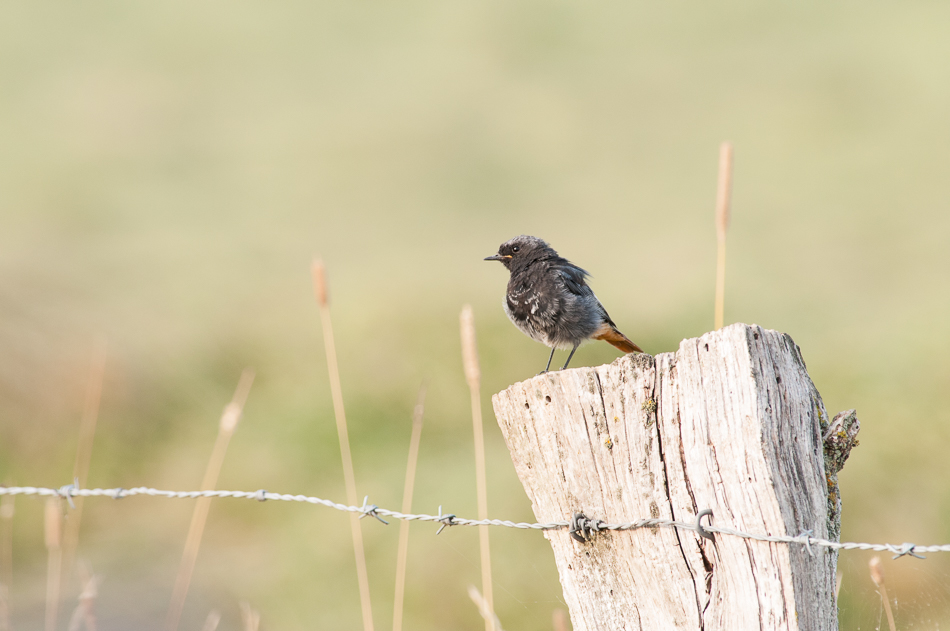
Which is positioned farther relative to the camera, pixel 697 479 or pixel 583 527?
pixel 583 527

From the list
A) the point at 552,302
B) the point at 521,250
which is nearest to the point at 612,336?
the point at 552,302

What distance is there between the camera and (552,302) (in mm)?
3902

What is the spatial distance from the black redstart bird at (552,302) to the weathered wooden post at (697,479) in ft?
6.17

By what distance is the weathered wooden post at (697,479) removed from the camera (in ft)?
5.60

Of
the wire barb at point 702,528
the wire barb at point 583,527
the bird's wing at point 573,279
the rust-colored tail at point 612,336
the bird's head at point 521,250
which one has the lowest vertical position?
the wire barb at point 702,528

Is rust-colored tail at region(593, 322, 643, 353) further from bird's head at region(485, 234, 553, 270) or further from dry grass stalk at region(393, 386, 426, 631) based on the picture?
dry grass stalk at region(393, 386, 426, 631)

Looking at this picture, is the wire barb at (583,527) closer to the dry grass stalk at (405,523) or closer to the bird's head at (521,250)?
the dry grass stalk at (405,523)

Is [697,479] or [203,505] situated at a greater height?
[203,505]

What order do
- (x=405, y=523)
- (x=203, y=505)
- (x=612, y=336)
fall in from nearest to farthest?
(x=405, y=523) → (x=203, y=505) → (x=612, y=336)

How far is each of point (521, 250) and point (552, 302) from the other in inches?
20.8

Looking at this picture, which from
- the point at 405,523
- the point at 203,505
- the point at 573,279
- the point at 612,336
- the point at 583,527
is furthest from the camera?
the point at 612,336

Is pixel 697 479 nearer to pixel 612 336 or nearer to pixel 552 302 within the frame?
pixel 552 302

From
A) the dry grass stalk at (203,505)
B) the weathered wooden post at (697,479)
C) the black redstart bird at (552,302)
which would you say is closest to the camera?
the weathered wooden post at (697,479)

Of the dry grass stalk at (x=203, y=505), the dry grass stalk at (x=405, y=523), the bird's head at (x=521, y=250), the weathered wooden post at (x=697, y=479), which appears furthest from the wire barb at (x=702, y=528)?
the bird's head at (x=521, y=250)
